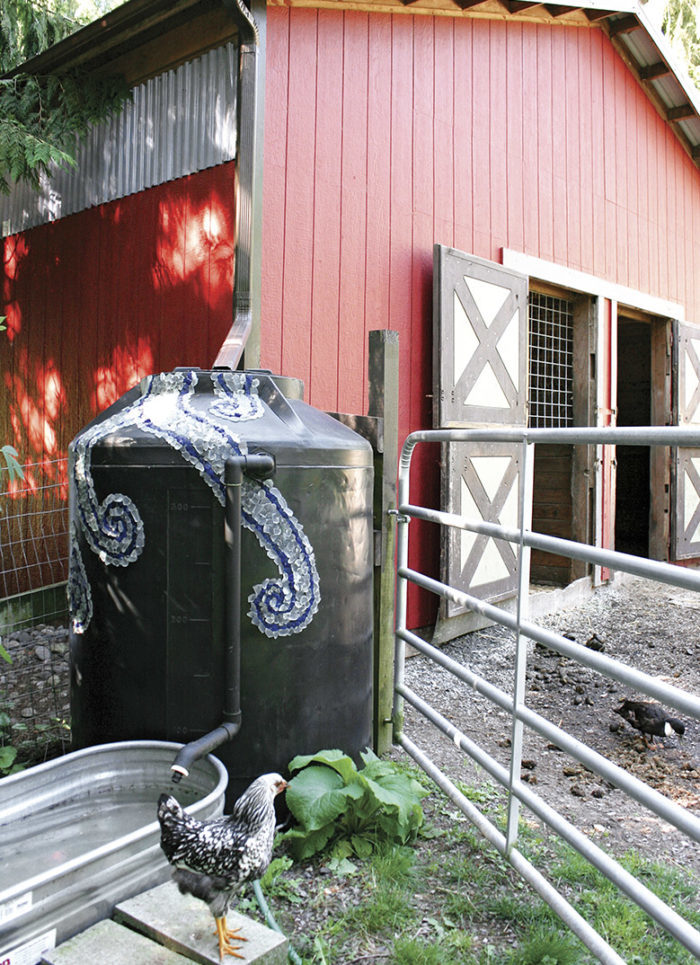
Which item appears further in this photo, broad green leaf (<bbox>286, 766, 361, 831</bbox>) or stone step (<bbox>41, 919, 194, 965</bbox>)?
broad green leaf (<bbox>286, 766, 361, 831</bbox>)

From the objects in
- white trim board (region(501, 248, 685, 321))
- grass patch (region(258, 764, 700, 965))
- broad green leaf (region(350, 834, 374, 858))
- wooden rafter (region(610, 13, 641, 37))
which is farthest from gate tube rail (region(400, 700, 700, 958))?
wooden rafter (region(610, 13, 641, 37))

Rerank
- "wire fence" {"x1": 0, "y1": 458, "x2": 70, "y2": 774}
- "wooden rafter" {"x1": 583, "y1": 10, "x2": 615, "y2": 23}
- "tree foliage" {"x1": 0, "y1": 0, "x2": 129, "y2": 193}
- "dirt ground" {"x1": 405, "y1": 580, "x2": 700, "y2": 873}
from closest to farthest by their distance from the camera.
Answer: "dirt ground" {"x1": 405, "y1": 580, "x2": 700, "y2": 873}, "wire fence" {"x1": 0, "y1": 458, "x2": 70, "y2": 774}, "tree foliage" {"x1": 0, "y1": 0, "x2": 129, "y2": 193}, "wooden rafter" {"x1": 583, "y1": 10, "x2": 615, "y2": 23}

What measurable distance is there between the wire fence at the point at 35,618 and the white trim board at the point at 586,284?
3703 millimetres

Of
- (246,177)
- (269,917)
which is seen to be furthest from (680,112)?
(269,917)

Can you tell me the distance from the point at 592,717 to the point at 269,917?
8.18 feet

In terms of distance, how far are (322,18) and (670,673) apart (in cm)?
445

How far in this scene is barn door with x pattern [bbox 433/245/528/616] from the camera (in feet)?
17.1

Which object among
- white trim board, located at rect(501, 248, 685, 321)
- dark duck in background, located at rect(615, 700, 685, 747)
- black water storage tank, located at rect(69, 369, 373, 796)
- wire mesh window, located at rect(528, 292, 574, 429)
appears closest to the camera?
black water storage tank, located at rect(69, 369, 373, 796)

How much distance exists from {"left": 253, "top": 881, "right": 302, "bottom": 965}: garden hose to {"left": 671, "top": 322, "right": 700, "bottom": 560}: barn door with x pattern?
21.6ft

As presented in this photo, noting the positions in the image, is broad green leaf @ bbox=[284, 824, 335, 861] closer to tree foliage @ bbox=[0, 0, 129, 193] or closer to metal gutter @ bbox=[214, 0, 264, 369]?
metal gutter @ bbox=[214, 0, 264, 369]

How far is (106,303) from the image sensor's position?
211 inches

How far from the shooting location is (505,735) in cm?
379

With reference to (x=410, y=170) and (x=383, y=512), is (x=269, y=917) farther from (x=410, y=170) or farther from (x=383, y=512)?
(x=410, y=170)

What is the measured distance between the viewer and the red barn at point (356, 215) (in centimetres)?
450
